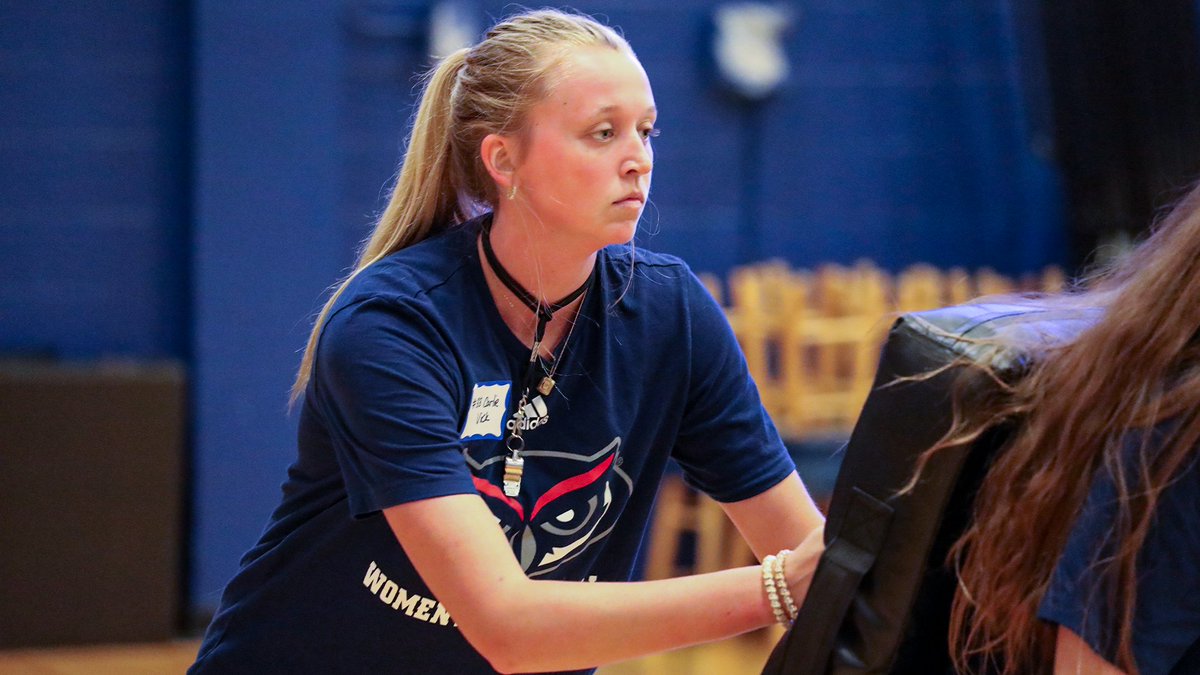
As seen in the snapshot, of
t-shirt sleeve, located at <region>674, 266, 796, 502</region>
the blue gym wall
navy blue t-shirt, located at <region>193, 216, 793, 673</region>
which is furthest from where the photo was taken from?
the blue gym wall

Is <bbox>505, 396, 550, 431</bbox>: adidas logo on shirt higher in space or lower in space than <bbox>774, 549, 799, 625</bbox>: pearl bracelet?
higher

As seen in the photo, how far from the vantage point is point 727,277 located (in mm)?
5008

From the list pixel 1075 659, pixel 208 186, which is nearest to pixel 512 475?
pixel 1075 659

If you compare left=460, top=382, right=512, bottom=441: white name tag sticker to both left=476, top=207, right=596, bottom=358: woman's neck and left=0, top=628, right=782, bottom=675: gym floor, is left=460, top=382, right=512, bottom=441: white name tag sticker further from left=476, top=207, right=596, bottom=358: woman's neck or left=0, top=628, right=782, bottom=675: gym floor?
left=0, top=628, right=782, bottom=675: gym floor

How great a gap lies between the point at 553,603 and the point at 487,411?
0.25 m

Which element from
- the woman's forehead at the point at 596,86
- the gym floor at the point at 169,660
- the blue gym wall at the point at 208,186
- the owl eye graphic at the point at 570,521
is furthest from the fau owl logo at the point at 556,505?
the blue gym wall at the point at 208,186

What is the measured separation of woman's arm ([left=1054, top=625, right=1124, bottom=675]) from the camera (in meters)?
0.96

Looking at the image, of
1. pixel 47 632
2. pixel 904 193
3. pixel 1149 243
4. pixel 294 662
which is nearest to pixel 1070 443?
pixel 1149 243

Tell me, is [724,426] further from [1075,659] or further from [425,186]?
[1075,659]

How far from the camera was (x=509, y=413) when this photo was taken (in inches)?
54.6

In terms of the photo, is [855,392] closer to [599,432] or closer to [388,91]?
[388,91]

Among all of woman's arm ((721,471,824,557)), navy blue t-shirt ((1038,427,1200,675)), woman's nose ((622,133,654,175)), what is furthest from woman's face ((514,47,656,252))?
navy blue t-shirt ((1038,427,1200,675))

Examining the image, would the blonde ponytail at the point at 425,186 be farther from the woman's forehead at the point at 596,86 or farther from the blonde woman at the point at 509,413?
the woman's forehead at the point at 596,86

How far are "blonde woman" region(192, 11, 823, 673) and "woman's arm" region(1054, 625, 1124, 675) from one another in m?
0.27
